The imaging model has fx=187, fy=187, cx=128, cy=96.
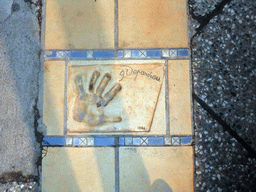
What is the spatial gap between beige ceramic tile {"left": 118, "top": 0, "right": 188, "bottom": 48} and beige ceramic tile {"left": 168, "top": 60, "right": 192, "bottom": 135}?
0.14 m

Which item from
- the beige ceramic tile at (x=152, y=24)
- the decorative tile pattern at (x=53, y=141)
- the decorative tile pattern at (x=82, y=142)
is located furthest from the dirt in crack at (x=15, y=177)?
the beige ceramic tile at (x=152, y=24)

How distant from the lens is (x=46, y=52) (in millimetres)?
1161

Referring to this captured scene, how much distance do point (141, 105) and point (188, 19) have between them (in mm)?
610

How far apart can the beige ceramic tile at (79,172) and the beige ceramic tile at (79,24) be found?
66cm

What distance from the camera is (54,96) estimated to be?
1.14m

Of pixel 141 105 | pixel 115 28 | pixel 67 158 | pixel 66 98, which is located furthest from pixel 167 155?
pixel 115 28

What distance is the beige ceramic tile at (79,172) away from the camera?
111 centimetres

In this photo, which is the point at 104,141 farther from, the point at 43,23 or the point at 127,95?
the point at 43,23

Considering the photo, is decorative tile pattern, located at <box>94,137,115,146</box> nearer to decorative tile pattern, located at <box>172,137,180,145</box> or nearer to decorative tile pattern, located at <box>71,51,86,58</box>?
decorative tile pattern, located at <box>172,137,180,145</box>

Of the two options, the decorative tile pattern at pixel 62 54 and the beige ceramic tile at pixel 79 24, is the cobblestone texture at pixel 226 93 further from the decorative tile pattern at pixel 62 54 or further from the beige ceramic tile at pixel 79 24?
the decorative tile pattern at pixel 62 54

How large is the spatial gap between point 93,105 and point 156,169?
0.54 m

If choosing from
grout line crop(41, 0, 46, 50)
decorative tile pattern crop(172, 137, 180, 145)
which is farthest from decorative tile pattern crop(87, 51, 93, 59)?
decorative tile pattern crop(172, 137, 180, 145)

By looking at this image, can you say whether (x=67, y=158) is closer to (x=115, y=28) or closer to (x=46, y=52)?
(x=46, y=52)
